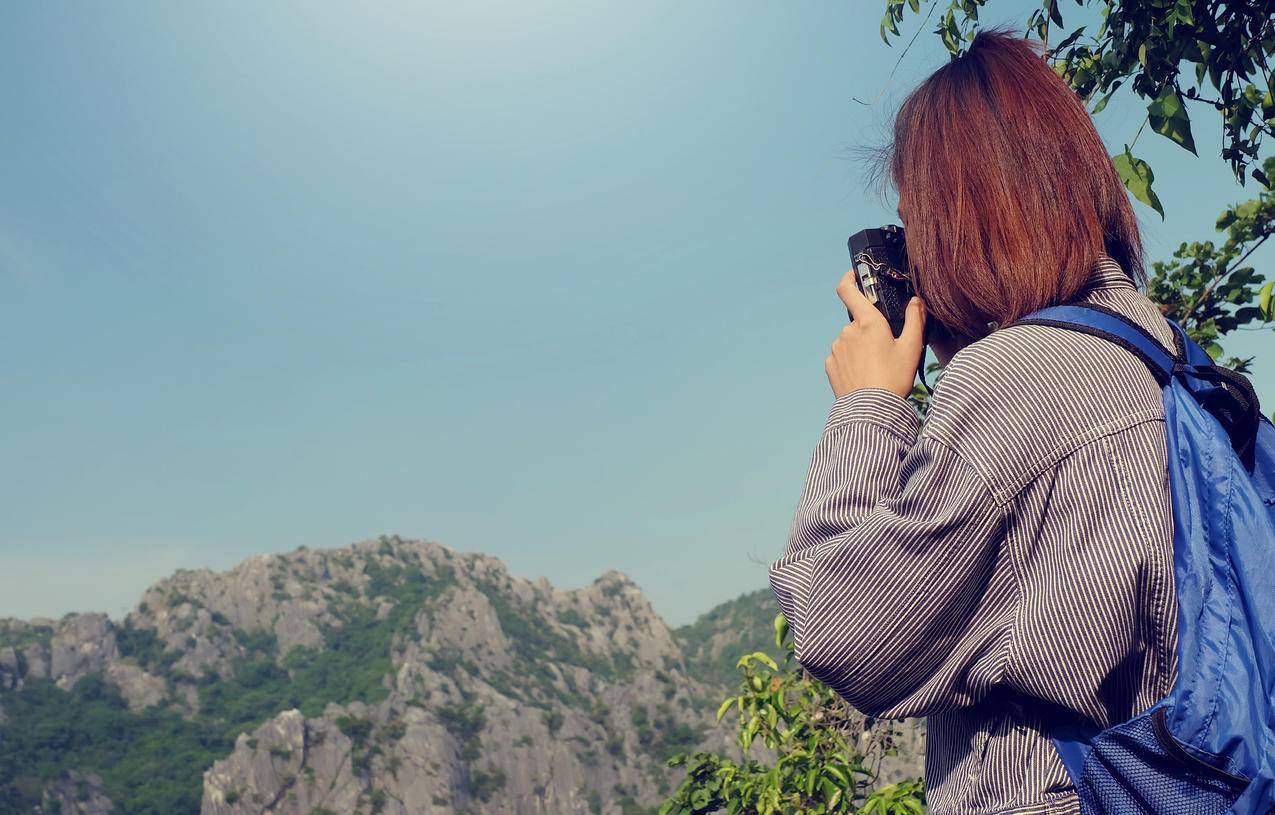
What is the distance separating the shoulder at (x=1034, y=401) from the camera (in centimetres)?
98

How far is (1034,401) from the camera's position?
99 cm

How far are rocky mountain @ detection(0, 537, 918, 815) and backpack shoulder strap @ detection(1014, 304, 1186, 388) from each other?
59.8 metres

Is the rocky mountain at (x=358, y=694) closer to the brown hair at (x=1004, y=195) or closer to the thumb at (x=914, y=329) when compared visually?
the thumb at (x=914, y=329)

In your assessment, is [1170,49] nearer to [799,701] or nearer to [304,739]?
[799,701]

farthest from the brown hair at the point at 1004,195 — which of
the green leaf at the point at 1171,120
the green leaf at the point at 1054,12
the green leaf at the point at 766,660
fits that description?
the green leaf at the point at 766,660

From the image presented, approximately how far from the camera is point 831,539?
1073 millimetres

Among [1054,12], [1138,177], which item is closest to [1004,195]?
[1138,177]

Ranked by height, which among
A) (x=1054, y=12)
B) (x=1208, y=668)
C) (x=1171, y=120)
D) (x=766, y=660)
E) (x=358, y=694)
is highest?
(x=358, y=694)

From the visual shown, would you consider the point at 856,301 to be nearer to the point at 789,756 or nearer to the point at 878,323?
the point at 878,323

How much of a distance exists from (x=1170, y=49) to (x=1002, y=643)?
1888mm

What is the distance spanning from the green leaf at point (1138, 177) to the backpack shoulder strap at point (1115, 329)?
1067mm

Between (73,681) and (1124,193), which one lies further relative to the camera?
(73,681)

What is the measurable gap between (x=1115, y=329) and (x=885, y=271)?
1.07 ft

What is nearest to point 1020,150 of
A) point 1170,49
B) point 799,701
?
point 1170,49
